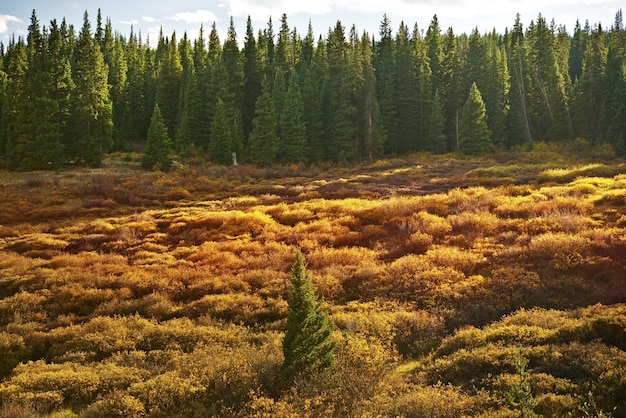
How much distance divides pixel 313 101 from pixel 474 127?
21.2 m

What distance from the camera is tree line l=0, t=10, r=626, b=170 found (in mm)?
50656

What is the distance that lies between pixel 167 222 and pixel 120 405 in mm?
17820

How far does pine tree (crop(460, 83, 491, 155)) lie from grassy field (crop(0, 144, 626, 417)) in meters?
30.4

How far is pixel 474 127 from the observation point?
189 feet

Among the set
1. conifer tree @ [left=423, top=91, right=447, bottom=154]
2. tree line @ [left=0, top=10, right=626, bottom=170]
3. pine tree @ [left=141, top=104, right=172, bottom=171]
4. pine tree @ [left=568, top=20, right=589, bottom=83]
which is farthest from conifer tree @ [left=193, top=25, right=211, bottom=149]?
pine tree @ [left=568, top=20, right=589, bottom=83]

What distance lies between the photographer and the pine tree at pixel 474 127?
57406 millimetres

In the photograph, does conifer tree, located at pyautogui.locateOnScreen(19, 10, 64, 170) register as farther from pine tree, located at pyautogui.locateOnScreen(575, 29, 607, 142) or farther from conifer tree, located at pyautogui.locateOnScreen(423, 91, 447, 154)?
pine tree, located at pyautogui.locateOnScreen(575, 29, 607, 142)

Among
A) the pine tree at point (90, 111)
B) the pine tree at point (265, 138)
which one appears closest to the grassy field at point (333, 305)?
the pine tree at point (90, 111)

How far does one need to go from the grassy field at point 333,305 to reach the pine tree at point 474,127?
30.4 metres

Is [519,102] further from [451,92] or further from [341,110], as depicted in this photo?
[341,110]

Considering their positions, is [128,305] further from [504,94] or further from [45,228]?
[504,94]

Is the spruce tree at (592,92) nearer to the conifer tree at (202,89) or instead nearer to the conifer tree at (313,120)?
the conifer tree at (313,120)

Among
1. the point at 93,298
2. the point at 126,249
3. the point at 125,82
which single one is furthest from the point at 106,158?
the point at 93,298

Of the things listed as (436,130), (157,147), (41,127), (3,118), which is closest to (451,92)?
(436,130)
